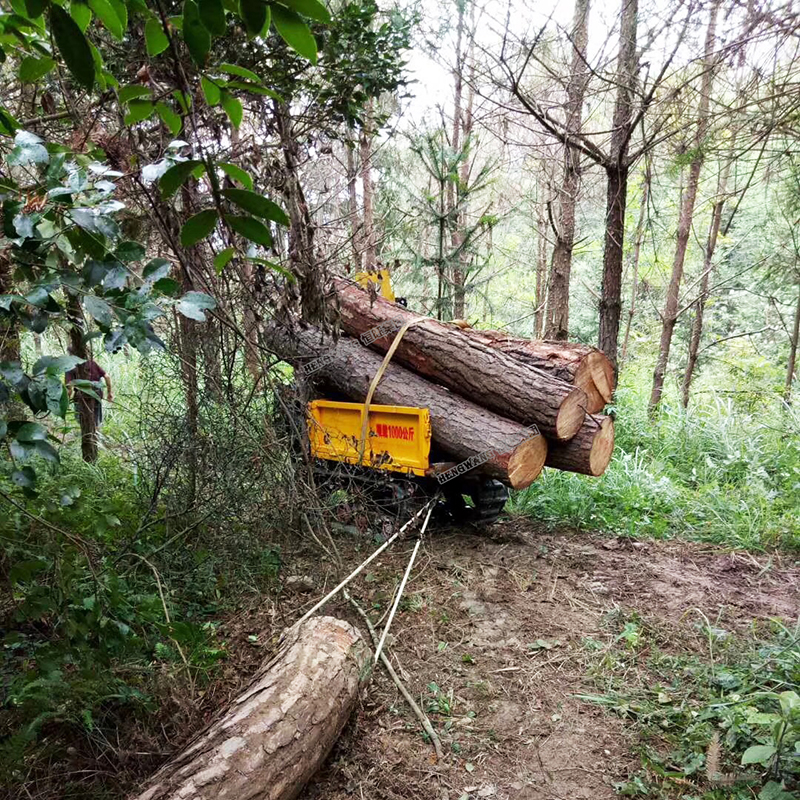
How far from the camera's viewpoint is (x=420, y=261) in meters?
7.20

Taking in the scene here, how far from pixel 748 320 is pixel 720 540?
35.7 feet

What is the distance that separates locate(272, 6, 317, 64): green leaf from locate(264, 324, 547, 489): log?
3.45 metres

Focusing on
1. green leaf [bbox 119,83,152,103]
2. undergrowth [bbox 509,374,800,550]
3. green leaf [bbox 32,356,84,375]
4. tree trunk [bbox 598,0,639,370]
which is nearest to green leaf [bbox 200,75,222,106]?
green leaf [bbox 119,83,152,103]

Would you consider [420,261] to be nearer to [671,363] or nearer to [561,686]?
[561,686]

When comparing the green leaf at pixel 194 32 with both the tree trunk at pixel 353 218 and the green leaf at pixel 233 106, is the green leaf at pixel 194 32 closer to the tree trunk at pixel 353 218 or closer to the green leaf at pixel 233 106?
the green leaf at pixel 233 106

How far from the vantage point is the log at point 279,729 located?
215 cm

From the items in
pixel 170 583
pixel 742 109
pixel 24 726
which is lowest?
pixel 170 583

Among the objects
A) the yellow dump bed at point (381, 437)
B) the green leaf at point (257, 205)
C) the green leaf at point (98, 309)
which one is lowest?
the yellow dump bed at point (381, 437)

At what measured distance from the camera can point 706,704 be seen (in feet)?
9.55

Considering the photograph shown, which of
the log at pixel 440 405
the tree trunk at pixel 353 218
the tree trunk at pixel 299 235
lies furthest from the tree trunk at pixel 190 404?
the tree trunk at pixel 353 218

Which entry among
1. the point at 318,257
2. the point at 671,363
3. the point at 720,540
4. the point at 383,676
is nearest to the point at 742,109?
the point at 318,257

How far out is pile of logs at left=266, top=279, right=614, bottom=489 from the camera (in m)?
4.59

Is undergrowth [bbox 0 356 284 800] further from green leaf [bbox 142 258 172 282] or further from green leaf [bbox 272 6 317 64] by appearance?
green leaf [bbox 272 6 317 64]

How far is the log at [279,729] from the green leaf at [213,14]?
235 cm
